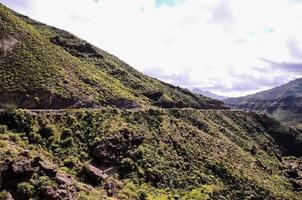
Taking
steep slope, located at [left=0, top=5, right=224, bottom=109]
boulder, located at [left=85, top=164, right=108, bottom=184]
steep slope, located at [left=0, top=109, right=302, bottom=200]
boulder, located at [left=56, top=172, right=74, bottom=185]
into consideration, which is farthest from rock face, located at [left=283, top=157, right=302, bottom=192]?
boulder, located at [left=56, top=172, right=74, bottom=185]

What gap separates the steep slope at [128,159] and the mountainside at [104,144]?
15 cm

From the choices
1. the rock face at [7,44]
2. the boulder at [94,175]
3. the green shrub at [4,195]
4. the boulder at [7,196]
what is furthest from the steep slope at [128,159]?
the rock face at [7,44]

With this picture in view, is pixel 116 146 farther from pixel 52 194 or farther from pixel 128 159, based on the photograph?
pixel 52 194

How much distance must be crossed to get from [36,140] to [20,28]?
51020 millimetres

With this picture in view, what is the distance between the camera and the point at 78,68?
359 feet

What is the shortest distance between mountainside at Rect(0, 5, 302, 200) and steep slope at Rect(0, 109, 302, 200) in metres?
0.15

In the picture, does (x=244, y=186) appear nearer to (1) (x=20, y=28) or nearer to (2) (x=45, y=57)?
(2) (x=45, y=57)

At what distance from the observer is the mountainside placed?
182 ft

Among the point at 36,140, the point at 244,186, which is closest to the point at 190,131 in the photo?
the point at 244,186

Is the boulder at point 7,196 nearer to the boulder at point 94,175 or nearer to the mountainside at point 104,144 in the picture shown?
the mountainside at point 104,144

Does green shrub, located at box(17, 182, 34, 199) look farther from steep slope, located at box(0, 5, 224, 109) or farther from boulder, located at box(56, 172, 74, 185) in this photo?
steep slope, located at box(0, 5, 224, 109)

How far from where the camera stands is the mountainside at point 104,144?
182 feet

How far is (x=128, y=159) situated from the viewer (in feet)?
233

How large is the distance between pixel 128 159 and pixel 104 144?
414 cm
